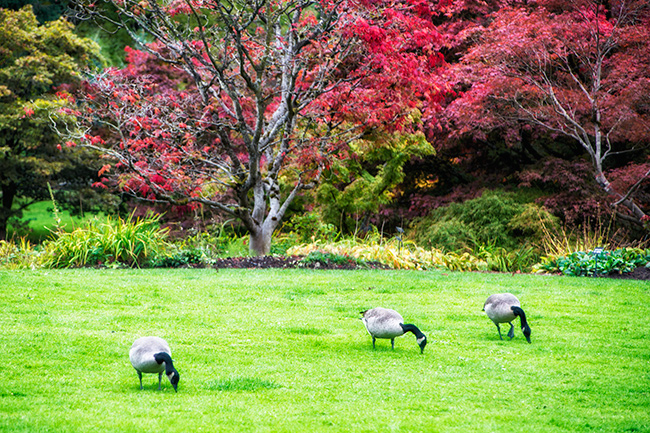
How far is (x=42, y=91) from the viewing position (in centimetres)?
1888

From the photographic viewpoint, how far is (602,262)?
11500mm

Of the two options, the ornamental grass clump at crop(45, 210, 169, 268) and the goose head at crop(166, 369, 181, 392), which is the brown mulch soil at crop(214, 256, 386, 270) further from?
the goose head at crop(166, 369, 181, 392)

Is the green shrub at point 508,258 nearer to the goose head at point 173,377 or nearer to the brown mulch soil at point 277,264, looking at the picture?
the brown mulch soil at point 277,264

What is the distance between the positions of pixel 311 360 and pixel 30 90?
16.4m

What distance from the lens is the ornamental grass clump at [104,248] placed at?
11.7m

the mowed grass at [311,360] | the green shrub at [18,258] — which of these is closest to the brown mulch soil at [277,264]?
the mowed grass at [311,360]

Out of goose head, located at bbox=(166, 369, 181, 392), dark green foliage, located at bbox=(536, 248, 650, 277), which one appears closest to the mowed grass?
goose head, located at bbox=(166, 369, 181, 392)

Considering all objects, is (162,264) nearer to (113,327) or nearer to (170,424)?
(113,327)

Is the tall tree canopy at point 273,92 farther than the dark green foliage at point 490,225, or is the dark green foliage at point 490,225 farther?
the dark green foliage at point 490,225

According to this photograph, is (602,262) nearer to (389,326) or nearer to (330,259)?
(330,259)

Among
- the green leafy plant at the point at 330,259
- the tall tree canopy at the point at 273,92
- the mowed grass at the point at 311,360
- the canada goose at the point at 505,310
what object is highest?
the tall tree canopy at the point at 273,92

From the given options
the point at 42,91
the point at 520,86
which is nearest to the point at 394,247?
the point at 520,86

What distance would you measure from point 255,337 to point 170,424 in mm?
2570

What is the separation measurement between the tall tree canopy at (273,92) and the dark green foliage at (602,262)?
4224 millimetres
